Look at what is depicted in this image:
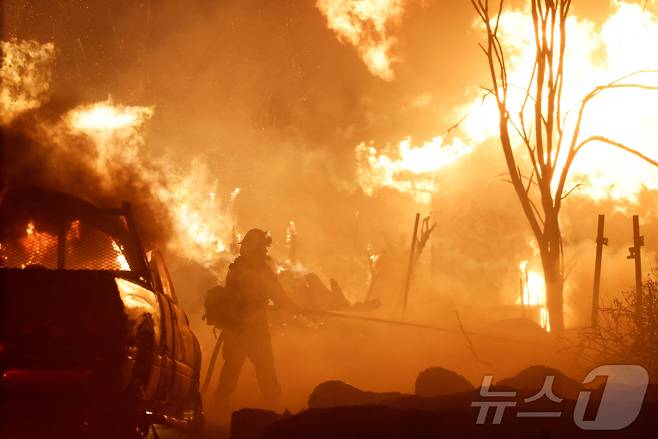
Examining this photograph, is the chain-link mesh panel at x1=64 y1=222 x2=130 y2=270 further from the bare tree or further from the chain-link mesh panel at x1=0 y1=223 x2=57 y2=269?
the bare tree

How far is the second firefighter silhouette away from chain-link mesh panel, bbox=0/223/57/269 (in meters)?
5.06

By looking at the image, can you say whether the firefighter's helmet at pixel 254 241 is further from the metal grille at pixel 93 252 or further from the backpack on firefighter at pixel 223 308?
the metal grille at pixel 93 252

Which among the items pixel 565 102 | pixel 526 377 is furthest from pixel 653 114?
pixel 526 377

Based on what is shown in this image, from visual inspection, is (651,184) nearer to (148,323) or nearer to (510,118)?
(510,118)

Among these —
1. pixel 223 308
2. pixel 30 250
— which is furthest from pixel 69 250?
pixel 223 308

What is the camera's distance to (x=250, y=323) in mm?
10047

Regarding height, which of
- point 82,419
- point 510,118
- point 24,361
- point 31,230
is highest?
point 510,118

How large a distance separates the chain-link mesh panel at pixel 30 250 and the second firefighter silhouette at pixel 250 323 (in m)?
5.06

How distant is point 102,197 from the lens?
23.1 feet

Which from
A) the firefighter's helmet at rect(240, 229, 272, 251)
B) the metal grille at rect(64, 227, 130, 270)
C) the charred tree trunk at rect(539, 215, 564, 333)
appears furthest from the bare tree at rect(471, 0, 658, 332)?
the metal grille at rect(64, 227, 130, 270)

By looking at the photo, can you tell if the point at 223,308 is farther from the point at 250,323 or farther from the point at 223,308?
the point at 250,323

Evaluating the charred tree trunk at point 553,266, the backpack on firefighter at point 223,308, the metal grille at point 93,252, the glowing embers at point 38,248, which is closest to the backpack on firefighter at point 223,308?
the backpack on firefighter at point 223,308

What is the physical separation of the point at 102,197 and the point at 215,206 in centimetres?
3696

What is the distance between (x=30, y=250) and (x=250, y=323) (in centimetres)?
539
